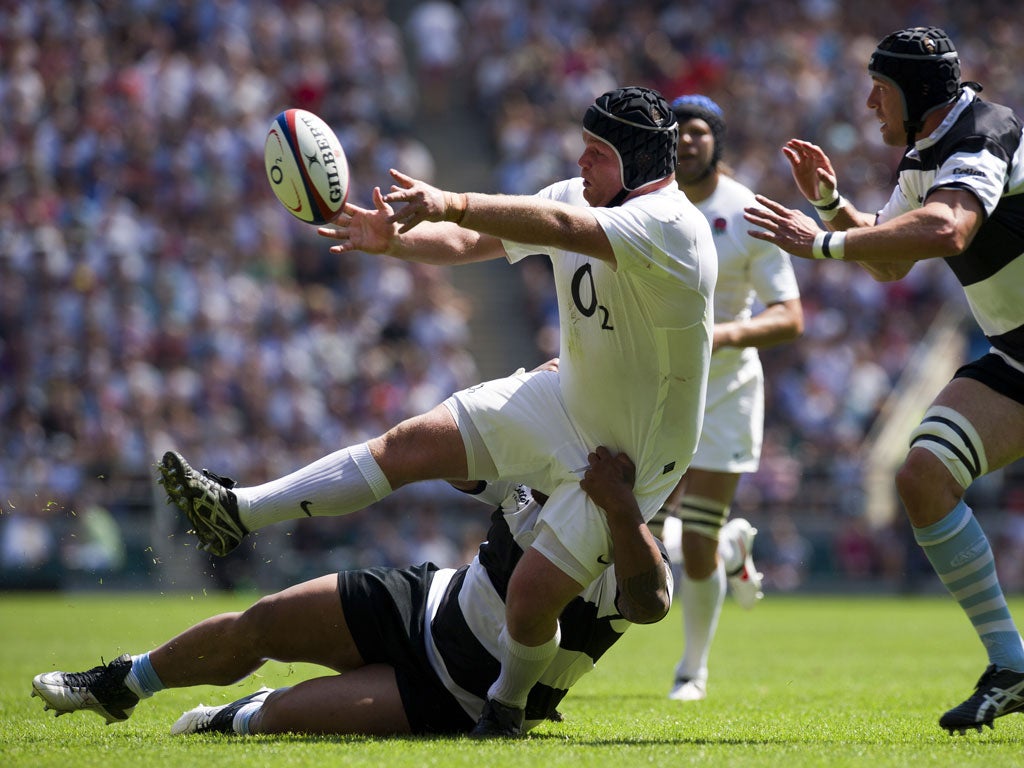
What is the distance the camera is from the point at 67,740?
5113 millimetres

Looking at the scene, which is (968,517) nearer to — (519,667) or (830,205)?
(830,205)

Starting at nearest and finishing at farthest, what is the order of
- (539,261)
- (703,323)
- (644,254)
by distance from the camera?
(644,254) < (703,323) < (539,261)

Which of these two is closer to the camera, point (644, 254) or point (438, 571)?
point (644, 254)

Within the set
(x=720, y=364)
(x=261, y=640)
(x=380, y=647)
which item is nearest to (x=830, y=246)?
(x=380, y=647)

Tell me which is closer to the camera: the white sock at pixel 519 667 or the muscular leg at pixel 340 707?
the white sock at pixel 519 667

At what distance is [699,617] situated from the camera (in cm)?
764

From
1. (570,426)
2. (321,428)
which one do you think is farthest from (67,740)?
(321,428)

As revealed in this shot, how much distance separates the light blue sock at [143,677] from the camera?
5.28 metres

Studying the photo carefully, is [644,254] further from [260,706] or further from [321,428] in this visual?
[321,428]

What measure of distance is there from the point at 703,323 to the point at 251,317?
13022 mm

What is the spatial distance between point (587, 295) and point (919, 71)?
65.1 inches

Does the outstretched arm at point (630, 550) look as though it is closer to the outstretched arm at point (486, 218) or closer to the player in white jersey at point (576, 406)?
the player in white jersey at point (576, 406)

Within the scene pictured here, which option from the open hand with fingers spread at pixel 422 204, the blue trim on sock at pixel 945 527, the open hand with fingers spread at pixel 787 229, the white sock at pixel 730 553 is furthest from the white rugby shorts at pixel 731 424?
the open hand with fingers spread at pixel 422 204

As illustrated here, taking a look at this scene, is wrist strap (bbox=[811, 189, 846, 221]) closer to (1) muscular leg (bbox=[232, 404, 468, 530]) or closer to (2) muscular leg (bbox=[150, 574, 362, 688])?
(1) muscular leg (bbox=[232, 404, 468, 530])
